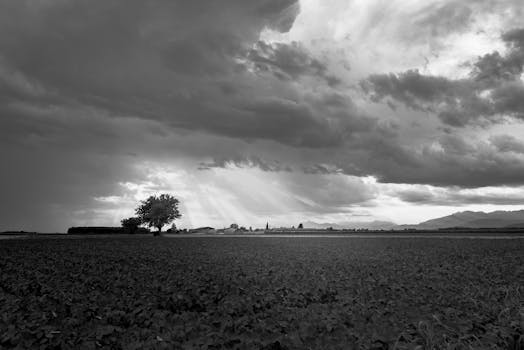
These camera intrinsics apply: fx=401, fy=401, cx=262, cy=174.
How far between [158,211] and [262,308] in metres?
97.3

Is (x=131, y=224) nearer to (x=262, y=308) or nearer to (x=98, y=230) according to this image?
(x=98, y=230)

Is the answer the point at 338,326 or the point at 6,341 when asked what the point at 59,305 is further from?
the point at 338,326

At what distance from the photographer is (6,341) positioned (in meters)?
7.64

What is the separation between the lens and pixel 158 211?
105438mm

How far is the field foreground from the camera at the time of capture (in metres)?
8.27

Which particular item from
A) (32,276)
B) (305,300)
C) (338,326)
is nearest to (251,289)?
(305,300)

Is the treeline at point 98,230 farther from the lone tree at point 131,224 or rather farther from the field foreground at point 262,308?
the field foreground at point 262,308

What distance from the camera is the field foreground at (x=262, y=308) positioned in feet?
27.1

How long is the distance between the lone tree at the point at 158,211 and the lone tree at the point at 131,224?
8.09 feet

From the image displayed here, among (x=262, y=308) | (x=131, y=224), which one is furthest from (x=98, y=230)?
(x=262, y=308)

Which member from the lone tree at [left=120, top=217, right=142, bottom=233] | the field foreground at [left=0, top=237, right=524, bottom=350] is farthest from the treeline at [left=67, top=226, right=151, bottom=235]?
the field foreground at [left=0, top=237, right=524, bottom=350]

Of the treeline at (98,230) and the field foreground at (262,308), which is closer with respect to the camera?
the field foreground at (262,308)

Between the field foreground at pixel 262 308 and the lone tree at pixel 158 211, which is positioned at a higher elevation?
the lone tree at pixel 158 211

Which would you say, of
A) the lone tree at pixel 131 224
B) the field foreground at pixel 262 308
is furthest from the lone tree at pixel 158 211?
the field foreground at pixel 262 308
